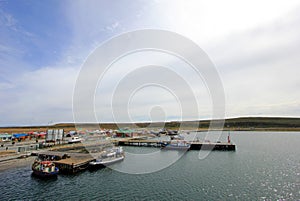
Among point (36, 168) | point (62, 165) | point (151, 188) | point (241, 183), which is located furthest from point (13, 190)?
point (241, 183)

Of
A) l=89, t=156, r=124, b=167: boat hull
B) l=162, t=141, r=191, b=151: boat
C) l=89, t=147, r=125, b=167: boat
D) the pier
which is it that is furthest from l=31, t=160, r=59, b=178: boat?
the pier

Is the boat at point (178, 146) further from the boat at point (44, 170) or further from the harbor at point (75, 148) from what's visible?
the boat at point (44, 170)

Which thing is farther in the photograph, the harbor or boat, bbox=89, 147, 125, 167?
boat, bbox=89, 147, 125, 167

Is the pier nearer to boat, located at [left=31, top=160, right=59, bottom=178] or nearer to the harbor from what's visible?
the harbor

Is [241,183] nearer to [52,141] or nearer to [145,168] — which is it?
[145,168]

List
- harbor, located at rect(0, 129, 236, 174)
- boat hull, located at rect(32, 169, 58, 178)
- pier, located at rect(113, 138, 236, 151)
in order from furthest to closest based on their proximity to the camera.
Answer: pier, located at rect(113, 138, 236, 151), harbor, located at rect(0, 129, 236, 174), boat hull, located at rect(32, 169, 58, 178)

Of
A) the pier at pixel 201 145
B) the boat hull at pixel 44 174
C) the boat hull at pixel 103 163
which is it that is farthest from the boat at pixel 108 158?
the pier at pixel 201 145

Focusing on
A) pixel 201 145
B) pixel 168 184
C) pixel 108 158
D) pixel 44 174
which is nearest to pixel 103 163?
pixel 108 158

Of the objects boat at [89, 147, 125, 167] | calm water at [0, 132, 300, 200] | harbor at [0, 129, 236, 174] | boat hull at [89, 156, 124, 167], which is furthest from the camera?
boat at [89, 147, 125, 167]
